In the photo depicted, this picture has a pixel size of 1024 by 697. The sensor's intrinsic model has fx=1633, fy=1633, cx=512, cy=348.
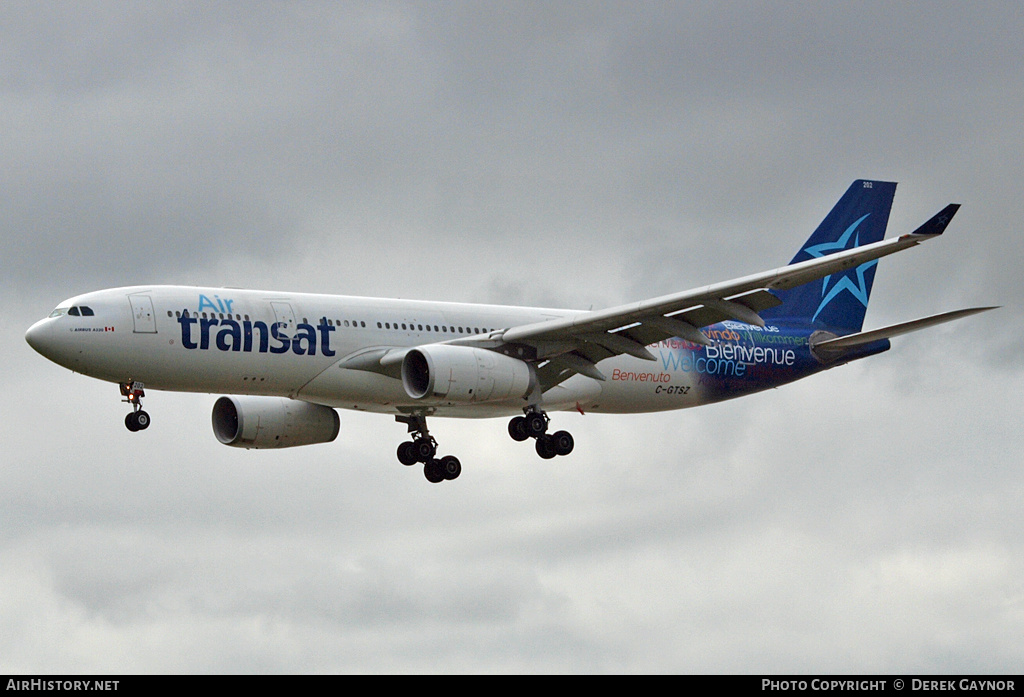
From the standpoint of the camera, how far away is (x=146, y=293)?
46.5m

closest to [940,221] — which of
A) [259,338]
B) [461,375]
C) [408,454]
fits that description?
[461,375]

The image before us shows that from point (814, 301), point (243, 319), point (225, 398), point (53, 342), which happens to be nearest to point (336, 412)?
point (225, 398)

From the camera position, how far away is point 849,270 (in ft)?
198

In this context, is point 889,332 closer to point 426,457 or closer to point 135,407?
point 426,457

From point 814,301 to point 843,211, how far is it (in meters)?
4.10

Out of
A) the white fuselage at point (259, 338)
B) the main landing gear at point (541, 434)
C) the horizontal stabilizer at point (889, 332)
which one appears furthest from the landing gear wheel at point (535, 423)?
the horizontal stabilizer at point (889, 332)

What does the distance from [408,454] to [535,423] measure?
616cm

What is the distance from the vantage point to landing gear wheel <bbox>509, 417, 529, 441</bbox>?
50562 millimetres

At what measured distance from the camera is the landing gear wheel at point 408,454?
2151 inches

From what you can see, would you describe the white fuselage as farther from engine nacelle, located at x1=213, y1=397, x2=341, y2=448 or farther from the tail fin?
the tail fin

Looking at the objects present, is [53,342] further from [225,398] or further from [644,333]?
[644,333]

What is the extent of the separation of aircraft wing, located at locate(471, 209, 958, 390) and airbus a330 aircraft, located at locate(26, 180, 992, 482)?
5 cm

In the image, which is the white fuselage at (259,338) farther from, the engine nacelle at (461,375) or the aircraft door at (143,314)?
the engine nacelle at (461,375)

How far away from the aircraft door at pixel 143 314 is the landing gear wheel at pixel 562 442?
42.4 ft
